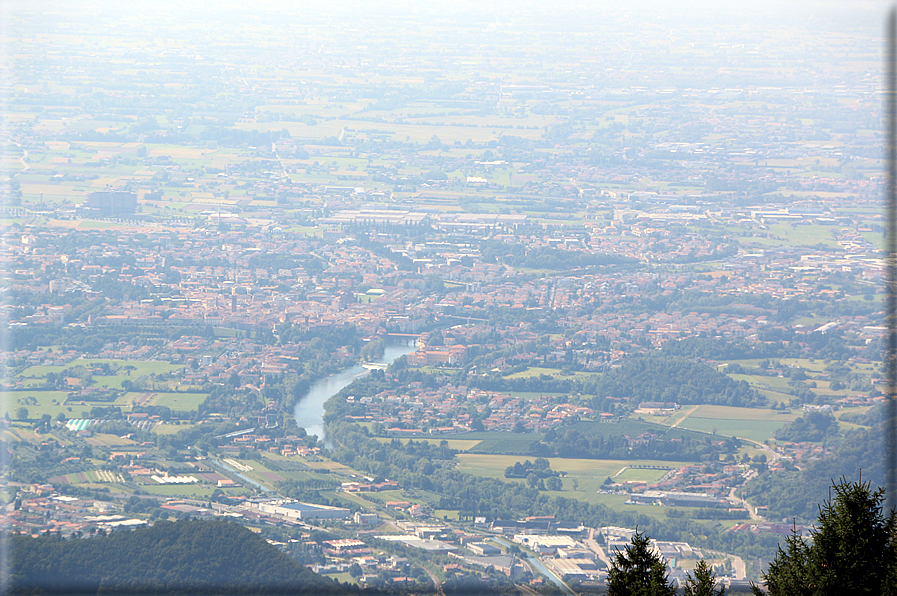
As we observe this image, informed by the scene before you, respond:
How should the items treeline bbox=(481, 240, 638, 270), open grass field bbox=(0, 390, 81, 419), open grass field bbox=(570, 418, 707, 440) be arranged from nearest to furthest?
open grass field bbox=(0, 390, 81, 419) < open grass field bbox=(570, 418, 707, 440) < treeline bbox=(481, 240, 638, 270)

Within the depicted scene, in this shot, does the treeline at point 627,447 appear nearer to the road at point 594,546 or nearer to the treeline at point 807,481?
the treeline at point 807,481

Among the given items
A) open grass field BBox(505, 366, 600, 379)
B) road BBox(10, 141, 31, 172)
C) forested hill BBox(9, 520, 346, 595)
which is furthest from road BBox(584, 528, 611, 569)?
road BBox(10, 141, 31, 172)

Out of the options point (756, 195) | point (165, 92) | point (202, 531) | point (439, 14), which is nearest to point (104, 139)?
point (165, 92)

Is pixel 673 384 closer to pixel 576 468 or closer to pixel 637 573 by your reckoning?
pixel 576 468

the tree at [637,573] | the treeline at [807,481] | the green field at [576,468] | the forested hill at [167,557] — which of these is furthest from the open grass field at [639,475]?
the tree at [637,573]

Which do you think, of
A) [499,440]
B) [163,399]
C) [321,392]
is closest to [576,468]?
[499,440]

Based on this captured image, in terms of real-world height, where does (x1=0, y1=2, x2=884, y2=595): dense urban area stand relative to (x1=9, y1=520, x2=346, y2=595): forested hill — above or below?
above

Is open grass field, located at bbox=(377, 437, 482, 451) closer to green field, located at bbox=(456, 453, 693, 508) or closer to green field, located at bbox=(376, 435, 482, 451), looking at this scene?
Result: green field, located at bbox=(376, 435, 482, 451)
